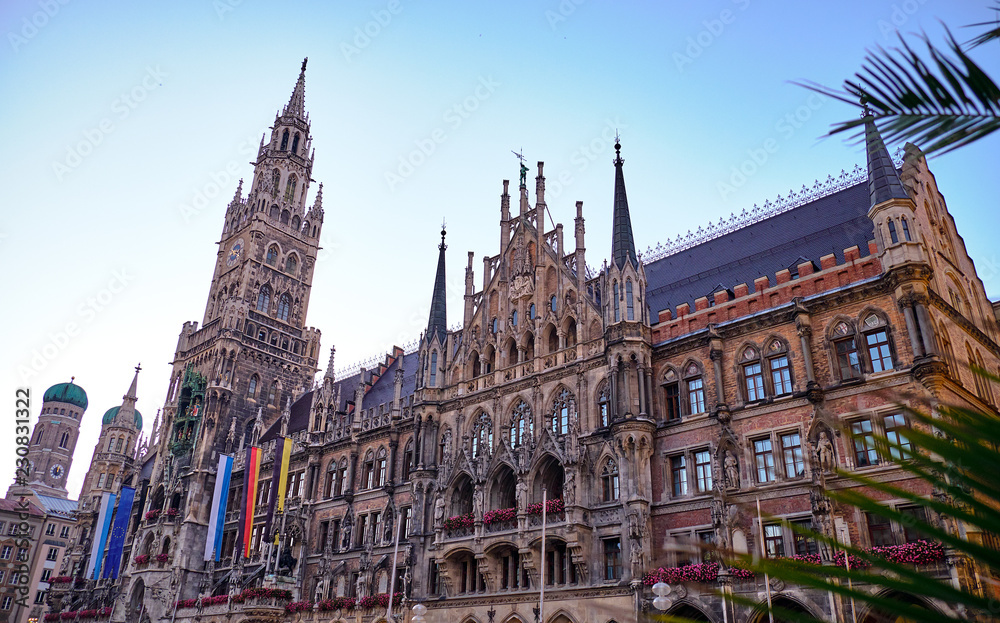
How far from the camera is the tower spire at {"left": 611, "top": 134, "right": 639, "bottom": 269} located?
3494 cm

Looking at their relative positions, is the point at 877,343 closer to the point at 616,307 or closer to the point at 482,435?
the point at 616,307

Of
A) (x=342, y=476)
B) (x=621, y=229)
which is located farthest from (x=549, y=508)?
(x=342, y=476)

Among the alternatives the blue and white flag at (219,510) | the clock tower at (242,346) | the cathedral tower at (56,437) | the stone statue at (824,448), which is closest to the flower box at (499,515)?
the stone statue at (824,448)

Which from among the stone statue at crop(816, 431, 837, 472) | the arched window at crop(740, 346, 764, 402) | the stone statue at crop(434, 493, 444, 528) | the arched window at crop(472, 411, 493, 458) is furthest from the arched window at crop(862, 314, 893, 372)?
the stone statue at crop(434, 493, 444, 528)

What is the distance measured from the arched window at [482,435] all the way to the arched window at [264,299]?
109ft

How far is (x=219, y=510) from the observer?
164 feet

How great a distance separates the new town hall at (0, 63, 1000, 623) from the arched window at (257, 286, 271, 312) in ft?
50.4

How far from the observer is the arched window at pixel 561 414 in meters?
33.9

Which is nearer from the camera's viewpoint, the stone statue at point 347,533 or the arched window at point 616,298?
the arched window at point 616,298

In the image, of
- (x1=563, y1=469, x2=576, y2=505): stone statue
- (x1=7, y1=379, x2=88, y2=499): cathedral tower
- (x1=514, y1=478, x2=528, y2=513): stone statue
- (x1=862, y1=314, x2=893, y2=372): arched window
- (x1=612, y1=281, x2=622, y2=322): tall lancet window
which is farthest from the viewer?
(x1=7, y1=379, x2=88, y2=499): cathedral tower

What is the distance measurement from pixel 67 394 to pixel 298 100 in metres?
80.3

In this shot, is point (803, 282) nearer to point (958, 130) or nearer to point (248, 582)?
point (958, 130)

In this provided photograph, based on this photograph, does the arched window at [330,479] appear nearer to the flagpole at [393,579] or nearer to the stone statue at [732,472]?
the flagpole at [393,579]

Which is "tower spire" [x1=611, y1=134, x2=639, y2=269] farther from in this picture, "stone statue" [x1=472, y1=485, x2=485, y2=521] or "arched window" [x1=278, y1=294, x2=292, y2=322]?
"arched window" [x1=278, y1=294, x2=292, y2=322]
